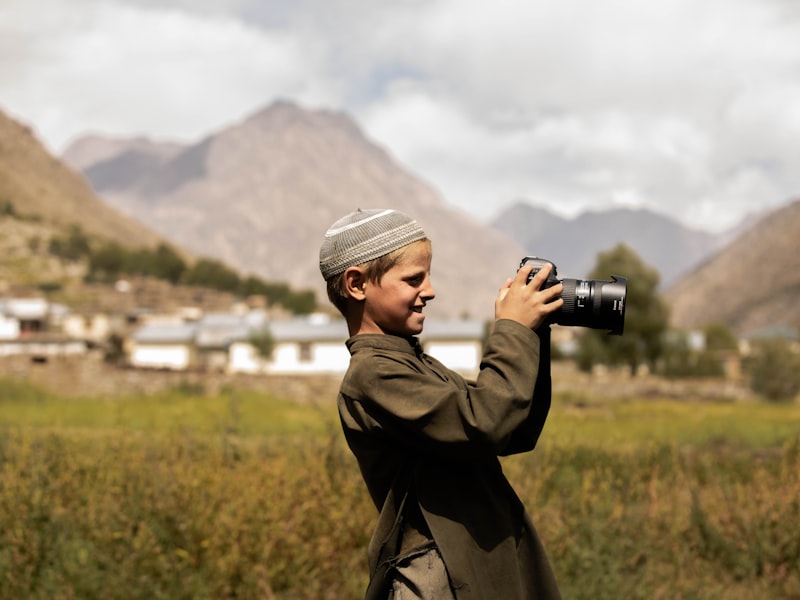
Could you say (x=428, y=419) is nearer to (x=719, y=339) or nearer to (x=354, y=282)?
(x=354, y=282)

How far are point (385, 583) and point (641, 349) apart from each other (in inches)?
2272

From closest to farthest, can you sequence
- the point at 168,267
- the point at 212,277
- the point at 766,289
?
the point at 168,267 → the point at 212,277 → the point at 766,289

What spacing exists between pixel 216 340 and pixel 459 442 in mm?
67434

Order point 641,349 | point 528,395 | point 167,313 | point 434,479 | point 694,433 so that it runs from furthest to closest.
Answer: point 167,313 → point 641,349 → point 694,433 → point 434,479 → point 528,395

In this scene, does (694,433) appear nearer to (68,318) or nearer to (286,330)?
(286,330)

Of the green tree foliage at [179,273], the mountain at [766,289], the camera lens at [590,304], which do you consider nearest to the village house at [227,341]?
the green tree foliage at [179,273]

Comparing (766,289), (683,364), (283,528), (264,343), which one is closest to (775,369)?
(683,364)

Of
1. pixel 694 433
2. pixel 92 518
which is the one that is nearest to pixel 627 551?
pixel 92 518

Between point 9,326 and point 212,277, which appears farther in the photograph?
point 212,277

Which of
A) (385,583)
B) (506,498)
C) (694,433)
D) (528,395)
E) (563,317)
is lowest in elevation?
(694,433)

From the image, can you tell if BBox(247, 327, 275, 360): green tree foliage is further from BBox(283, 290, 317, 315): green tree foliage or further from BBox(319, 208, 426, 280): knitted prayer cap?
BBox(283, 290, 317, 315): green tree foliage

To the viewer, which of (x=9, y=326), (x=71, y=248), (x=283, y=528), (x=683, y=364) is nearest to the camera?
(x=283, y=528)

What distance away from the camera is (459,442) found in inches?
87.8

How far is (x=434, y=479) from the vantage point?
2389mm
